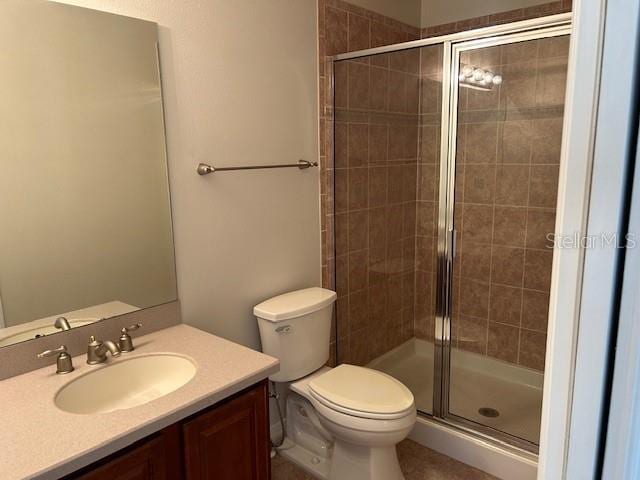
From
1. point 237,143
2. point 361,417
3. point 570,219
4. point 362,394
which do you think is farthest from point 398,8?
point 570,219

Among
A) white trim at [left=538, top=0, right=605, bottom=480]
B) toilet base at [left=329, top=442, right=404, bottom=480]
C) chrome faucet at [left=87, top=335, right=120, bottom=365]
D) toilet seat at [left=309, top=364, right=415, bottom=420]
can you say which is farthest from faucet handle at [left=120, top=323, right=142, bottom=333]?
white trim at [left=538, top=0, right=605, bottom=480]

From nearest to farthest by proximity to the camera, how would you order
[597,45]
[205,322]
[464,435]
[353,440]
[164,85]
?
1. [597,45]
2. [164,85]
3. [353,440]
4. [205,322]
5. [464,435]

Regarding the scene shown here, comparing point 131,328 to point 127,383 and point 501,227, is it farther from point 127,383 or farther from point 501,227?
point 501,227

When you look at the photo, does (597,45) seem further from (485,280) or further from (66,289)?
(485,280)

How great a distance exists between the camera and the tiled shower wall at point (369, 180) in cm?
260

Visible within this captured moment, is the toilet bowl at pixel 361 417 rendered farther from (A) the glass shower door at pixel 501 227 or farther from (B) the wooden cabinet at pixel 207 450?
(A) the glass shower door at pixel 501 227

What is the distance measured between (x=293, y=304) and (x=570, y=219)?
1.87 meters

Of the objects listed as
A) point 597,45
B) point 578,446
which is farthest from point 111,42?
point 578,446

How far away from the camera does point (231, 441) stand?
4.96ft

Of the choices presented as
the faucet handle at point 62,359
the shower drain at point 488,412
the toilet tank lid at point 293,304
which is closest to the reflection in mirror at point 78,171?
the faucet handle at point 62,359

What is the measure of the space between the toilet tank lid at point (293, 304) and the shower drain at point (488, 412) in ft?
3.60

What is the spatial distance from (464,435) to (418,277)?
1051mm

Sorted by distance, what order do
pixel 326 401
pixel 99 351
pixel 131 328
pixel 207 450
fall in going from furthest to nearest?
1. pixel 326 401
2. pixel 131 328
3. pixel 99 351
4. pixel 207 450

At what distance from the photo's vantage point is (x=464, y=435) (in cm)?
234
